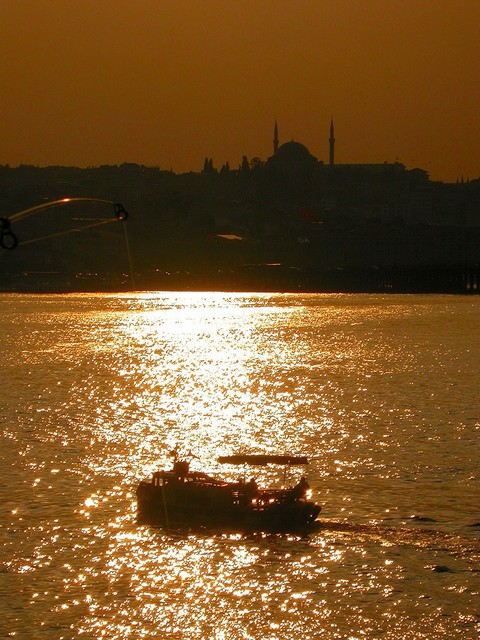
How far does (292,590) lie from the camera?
23.3 m

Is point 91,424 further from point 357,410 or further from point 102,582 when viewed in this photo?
point 102,582

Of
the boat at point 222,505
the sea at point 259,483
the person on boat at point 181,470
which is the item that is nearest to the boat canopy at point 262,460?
the sea at point 259,483

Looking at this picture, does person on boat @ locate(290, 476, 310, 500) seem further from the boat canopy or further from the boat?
the boat canopy

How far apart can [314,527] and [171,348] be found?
210 ft

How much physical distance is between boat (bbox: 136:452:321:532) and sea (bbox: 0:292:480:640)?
0.55 meters

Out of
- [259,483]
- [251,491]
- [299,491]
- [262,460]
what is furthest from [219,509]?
[259,483]

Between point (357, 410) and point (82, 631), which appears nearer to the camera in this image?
point (82, 631)

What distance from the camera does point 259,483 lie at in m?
32.7

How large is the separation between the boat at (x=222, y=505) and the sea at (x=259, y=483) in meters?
0.55

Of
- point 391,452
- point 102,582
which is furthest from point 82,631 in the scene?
point 391,452

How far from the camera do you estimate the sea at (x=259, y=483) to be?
72.6 ft

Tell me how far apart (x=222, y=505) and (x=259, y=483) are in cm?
438

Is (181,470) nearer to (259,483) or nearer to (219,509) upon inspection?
(219,509)

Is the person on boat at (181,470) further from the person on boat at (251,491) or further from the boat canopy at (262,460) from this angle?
the person on boat at (251,491)
